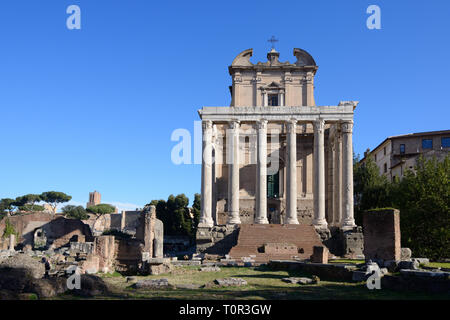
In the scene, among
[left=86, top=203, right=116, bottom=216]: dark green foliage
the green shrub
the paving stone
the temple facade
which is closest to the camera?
the paving stone

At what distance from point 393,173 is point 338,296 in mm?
39288

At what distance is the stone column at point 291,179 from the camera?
3284 cm

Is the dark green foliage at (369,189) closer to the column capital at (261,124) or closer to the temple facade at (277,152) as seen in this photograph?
the temple facade at (277,152)

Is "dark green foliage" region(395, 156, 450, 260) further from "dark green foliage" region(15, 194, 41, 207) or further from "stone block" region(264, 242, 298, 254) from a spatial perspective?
"dark green foliage" region(15, 194, 41, 207)

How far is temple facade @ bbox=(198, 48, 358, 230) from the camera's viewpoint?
109 feet

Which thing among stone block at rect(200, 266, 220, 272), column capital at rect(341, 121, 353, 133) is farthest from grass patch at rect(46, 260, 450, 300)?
column capital at rect(341, 121, 353, 133)

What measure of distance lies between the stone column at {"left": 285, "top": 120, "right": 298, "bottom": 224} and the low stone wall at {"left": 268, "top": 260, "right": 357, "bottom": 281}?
11849 millimetres

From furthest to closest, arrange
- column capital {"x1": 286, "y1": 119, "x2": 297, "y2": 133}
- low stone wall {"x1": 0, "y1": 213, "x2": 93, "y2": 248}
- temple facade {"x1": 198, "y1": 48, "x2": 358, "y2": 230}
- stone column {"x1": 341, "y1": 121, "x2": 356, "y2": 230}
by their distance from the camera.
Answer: low stone wall {"x1": 0, "y1": 213, "x2": 93, "y2": 248}
column capital {"x1": 286, "y1": 119, "x2": 297, "y2": 133}
temple facade {"x1": 198, "y1": 48, "x2": 358, "y2": 230}
stone column {"x1": 341, "y1": 121, "x2": 356, "y2": 230}

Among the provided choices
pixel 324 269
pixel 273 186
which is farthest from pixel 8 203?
pixel 324 269

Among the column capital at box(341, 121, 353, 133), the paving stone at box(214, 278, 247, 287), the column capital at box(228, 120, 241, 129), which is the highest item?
A: the column capital at box(228, 120, 241, 129)

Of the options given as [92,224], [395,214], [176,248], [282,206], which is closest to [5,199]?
[92,224]

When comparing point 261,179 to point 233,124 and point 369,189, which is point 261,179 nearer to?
point 233,124

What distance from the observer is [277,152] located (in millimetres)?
39938
